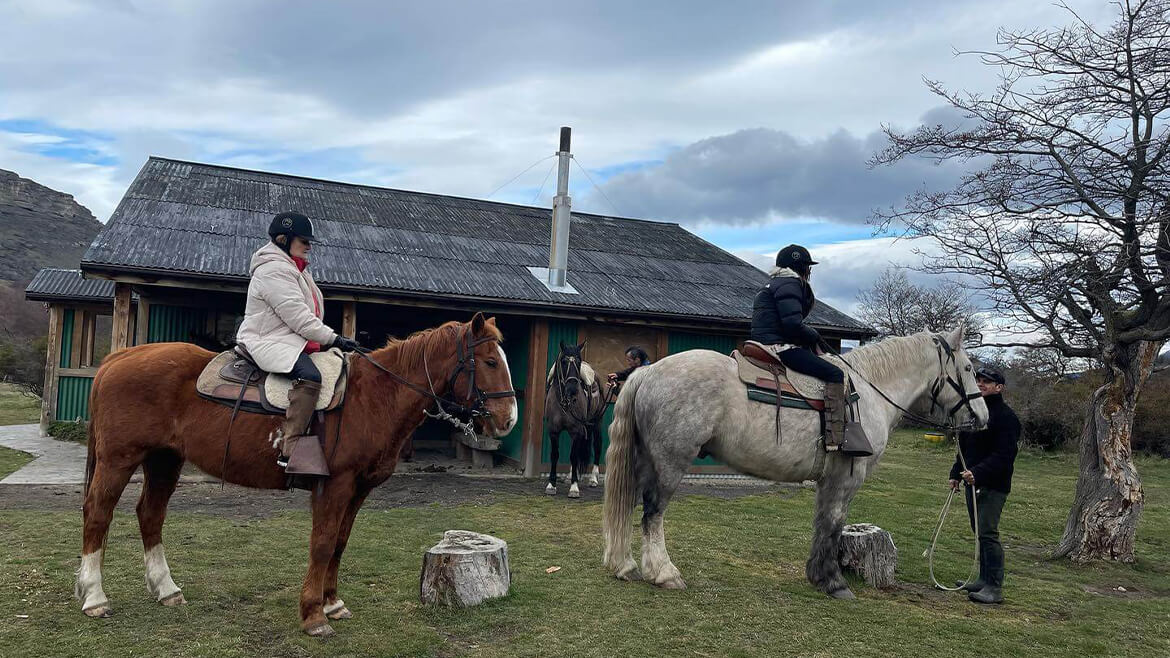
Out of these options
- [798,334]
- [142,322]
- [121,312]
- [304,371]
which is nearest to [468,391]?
[304,371]

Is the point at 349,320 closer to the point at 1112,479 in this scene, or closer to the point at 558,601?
the point at 558,601

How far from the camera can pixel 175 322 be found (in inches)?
514

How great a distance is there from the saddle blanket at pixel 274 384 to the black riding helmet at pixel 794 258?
3.51 metres

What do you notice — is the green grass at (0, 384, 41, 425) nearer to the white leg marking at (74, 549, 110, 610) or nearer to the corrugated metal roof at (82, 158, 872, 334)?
the corrugated metal roof at (82, 158, 872, 334)

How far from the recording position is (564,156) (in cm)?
1409

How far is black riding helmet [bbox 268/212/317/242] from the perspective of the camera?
181 inches

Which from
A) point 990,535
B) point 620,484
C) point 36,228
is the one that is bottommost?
point 990,535

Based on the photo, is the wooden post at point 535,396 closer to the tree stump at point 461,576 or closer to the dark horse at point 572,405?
the dark horse at point 572,405

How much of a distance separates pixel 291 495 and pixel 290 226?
19.2 feet

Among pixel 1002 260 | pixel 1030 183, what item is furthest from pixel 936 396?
pixel 1030 183

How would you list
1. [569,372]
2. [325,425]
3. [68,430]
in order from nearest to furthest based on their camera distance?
[325,425] → [569,372] → [68,430]

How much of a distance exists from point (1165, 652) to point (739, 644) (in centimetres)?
286

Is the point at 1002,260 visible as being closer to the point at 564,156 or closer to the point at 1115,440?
the point at 1115,440

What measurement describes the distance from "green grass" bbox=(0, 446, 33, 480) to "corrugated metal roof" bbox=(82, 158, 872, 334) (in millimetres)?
3501
